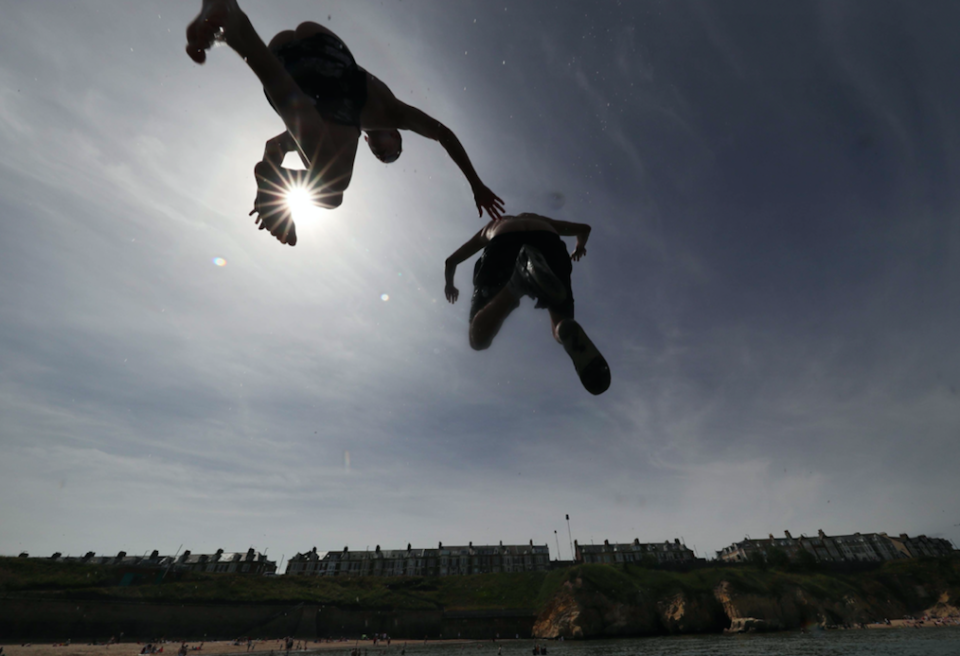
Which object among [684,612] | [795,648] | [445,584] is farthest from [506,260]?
[445,584]

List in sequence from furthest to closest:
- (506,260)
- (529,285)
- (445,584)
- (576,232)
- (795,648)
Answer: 1. (445,584)
2. (795,648)
3. (576,232)
4. (506,260)
5. (529,285)

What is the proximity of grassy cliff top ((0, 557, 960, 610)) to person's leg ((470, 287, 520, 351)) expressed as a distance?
7428 cm

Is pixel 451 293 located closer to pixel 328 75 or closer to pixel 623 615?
pixel 328 75

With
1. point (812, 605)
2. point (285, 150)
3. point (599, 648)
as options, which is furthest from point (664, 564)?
point (285, 150)

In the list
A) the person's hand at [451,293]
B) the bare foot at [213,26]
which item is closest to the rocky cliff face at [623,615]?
the person's hand at [451,293]

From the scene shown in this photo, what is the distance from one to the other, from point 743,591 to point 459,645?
152 feet

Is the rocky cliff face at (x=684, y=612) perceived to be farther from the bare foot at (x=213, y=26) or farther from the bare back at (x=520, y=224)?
the bare foot at (x=213, y=26)

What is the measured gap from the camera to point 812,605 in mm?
64938

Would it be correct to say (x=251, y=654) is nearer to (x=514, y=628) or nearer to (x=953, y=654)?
(x=514, y=628)

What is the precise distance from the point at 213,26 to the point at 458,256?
128 inches

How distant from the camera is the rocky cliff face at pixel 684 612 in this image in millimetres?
61344

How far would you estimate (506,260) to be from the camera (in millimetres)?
3855

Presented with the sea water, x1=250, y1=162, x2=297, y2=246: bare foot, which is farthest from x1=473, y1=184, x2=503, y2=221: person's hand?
the sea water

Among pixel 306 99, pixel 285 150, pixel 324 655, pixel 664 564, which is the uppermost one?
pixel 664 564
